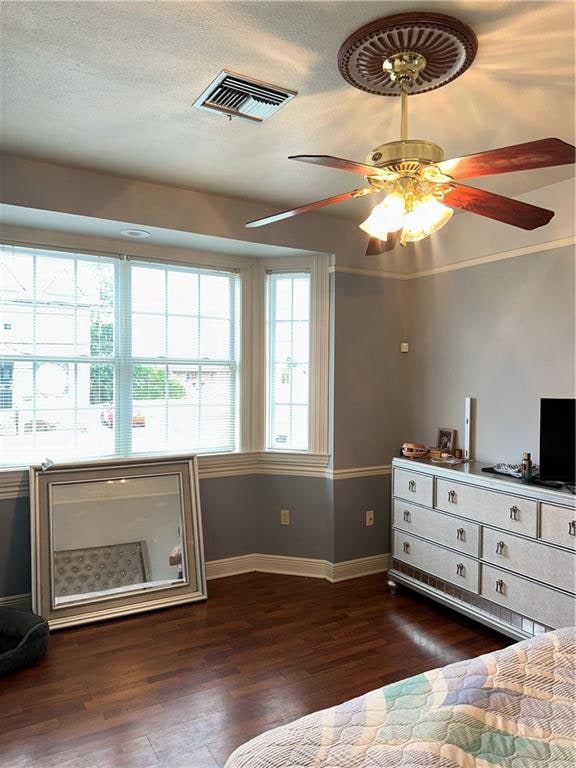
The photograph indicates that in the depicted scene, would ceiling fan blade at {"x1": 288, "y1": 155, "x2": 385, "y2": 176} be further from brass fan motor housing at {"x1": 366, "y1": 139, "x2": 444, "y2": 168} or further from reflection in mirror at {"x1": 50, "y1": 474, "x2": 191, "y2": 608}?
reflection in mirror at {"x1": 50, "y1": 474, "x2": 191, "y2": 608}

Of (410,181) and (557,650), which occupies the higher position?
(410,181)

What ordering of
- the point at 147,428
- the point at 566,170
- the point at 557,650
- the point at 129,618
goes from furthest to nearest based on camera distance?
the point at 147,428, the point at 129,618, the point at 566,170, the point at 557,650

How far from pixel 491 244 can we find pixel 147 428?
2727 mm

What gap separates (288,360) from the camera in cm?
420

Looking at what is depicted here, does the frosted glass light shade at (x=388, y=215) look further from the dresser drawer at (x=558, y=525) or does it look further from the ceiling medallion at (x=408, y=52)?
the dresser drawer at (x=558, y=525)

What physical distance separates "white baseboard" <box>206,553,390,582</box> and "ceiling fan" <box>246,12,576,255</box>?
2.82 meters

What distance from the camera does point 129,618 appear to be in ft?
11.0

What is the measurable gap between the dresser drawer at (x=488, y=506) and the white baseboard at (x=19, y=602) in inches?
106

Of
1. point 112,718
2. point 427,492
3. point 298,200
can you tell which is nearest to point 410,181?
point 298,200

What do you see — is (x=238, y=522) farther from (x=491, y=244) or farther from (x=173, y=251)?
(x=491, y=244)

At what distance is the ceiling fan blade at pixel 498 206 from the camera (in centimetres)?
195

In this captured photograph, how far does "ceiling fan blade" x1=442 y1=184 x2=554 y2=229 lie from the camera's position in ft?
6.39

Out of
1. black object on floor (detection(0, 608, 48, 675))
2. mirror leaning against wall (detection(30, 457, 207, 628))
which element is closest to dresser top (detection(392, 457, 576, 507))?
mirror leaning against wall (detection(30, 457, 207, 628))

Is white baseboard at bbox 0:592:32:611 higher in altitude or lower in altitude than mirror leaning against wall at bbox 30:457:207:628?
lower
